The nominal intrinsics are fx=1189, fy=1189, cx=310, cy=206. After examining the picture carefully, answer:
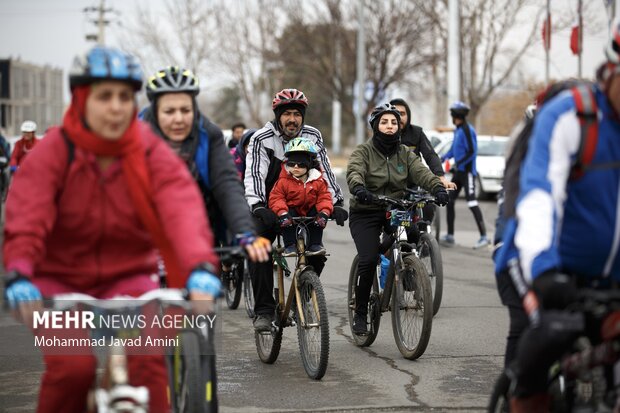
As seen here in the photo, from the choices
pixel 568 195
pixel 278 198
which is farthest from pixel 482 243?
pixel 568 195

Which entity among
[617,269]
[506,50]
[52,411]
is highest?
[506,50]

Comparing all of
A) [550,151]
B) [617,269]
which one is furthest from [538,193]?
[617,269]

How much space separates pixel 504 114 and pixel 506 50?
7662 millimetres

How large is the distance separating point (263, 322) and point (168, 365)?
3284 mm

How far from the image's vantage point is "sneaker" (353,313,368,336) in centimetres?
901

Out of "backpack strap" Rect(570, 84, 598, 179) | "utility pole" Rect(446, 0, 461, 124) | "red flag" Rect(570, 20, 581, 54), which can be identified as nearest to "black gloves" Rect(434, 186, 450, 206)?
"backpack strap" Rect(570, 84, 598, 179)

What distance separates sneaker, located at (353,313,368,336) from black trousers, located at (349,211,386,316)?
4 cm

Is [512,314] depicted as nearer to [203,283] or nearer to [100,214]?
[203,283]

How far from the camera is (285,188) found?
8.36 m

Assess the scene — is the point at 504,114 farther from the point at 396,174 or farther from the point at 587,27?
the point at 396,174

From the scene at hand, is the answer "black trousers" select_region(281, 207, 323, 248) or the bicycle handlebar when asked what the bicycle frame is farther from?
the bicycle handlebar

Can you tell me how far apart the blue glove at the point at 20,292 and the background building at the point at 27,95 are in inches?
2683

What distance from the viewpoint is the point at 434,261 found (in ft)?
34.7

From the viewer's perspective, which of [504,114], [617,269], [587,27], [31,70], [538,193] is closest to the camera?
[538,193]
